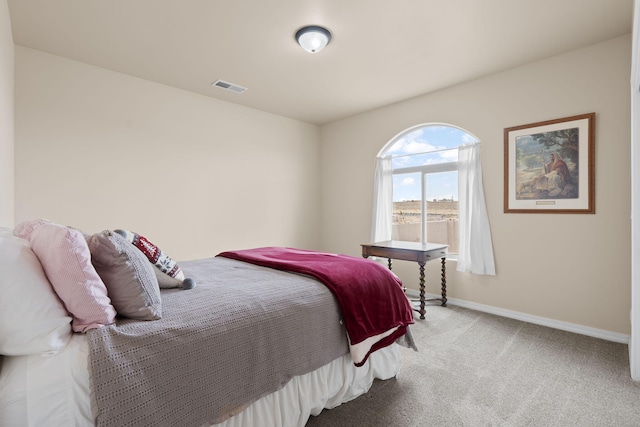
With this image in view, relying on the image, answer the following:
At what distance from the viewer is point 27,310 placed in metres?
1.05

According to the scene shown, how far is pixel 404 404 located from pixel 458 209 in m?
2.65

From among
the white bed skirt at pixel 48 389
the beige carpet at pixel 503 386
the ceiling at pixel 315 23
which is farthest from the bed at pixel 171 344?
the ceiling at pixel 315 23

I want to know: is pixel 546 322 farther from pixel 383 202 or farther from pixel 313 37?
pixel 313 37

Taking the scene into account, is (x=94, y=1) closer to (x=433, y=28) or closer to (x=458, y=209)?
(x=433, y=28)

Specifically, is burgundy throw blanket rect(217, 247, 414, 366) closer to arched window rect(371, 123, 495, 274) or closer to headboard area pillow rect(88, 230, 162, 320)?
headboard area pillow rect(88, 230, 162, 320)

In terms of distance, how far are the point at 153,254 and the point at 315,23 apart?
2.10 m

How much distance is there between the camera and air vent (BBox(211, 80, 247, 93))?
12.1 ft

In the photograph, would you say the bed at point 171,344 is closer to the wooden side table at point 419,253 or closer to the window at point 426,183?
the wooden side table at point 419,253

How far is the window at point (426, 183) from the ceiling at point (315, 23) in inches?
27.8

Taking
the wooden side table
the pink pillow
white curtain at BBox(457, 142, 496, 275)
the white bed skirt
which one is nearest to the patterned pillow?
the pink pillow

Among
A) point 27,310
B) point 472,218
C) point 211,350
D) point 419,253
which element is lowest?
Answer: point 211,350

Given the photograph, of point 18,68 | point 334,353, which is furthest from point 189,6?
point 334,353

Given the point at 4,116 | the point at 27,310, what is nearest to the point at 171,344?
the point at 27,310

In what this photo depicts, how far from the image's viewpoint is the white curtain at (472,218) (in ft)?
11.6
